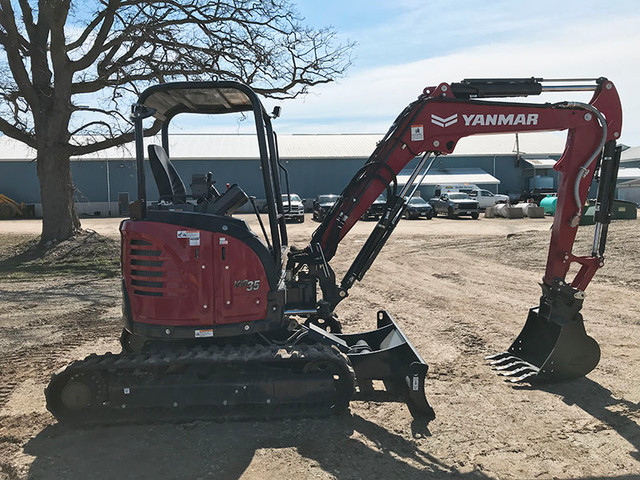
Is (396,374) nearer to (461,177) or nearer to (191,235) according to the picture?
(191,235)

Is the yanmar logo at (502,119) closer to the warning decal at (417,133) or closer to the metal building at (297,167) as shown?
the warning decal at (417,133)

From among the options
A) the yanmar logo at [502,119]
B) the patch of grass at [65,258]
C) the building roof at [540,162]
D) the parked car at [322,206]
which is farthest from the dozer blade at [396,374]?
the building roof at [540,162]

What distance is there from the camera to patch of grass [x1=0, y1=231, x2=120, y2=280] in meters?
14.5

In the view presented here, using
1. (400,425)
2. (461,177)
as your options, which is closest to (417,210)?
(461,177)

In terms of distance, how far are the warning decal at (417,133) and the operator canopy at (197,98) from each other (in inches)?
69.1

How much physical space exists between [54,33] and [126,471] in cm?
1653

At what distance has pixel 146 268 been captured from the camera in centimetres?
465

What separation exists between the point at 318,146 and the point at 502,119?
4608 centimetres

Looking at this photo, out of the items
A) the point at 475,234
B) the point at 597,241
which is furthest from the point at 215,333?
the point at 475,234

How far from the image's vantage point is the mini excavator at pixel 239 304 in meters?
4.65

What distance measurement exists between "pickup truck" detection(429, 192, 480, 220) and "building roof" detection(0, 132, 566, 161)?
1350 cm

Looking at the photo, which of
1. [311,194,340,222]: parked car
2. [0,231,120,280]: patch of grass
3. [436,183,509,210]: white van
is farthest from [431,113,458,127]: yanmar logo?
[436,183,509,210]: white van

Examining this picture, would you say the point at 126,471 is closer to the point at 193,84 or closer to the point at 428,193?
the point at 193,84

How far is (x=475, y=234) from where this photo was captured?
22672 millimetres
